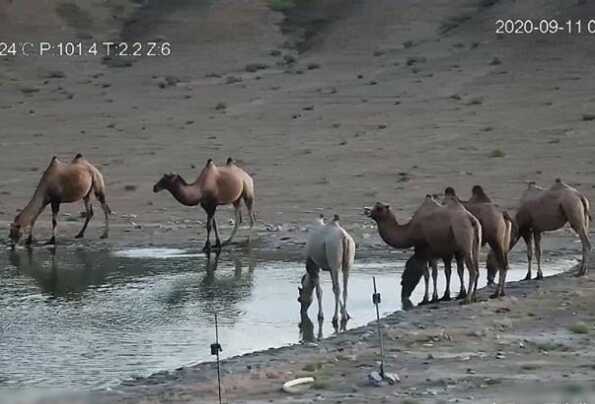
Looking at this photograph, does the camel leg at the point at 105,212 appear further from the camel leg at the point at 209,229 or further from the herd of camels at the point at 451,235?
the herd of camels at the point at 451,235

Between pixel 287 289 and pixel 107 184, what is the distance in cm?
1187

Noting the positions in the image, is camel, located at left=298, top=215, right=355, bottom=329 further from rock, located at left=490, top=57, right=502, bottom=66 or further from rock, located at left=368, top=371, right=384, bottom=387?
rock, located at left=490, top=57, right=502, bottom=66

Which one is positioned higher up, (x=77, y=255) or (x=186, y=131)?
(x=186, y=131)

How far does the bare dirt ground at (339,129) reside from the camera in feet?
39.8

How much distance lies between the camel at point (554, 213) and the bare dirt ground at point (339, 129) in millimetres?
519

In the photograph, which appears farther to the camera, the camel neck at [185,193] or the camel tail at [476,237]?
the camel neck at [185,193]

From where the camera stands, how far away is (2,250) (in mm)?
21453

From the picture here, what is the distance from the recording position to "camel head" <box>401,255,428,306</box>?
1564 centimetres

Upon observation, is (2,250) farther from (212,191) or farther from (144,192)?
(144,192)

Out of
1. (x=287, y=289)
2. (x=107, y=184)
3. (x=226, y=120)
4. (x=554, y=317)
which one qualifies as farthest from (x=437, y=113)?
(x=554, y=317)

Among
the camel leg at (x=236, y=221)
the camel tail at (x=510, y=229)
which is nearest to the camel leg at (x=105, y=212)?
the camel leg at (x=236, y=221)
